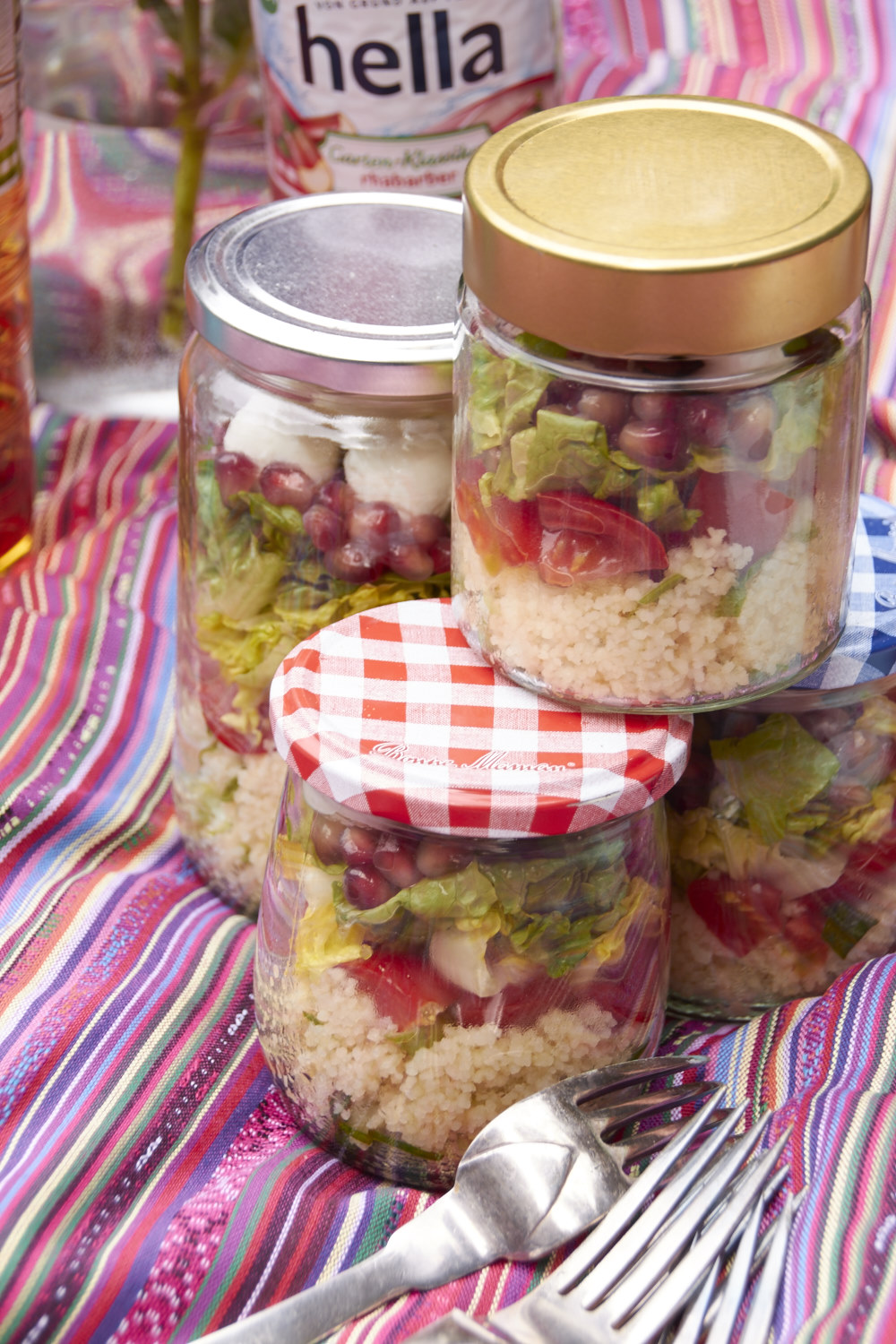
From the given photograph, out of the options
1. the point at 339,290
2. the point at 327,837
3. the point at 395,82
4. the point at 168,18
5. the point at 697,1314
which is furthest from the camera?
the point at 168,18

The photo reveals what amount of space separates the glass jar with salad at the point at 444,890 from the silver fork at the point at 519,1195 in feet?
0.09

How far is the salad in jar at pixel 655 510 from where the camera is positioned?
2.00ft

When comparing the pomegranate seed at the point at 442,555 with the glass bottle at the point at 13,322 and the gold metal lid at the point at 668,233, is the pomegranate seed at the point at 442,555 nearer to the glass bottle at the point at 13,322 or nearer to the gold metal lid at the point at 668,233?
the gold metal lid at the point at 668,233

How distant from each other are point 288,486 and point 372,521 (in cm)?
5

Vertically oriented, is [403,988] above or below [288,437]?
below

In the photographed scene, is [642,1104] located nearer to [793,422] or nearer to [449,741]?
[449,741]

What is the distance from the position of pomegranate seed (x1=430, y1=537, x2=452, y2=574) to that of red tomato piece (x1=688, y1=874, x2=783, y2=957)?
8.5 inches

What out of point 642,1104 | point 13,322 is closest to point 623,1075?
point 642,1104

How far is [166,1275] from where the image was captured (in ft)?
2.10

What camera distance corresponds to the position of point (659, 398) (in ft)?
1.97

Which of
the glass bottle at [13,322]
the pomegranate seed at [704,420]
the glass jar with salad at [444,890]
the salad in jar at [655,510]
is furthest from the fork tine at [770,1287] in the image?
the glass bottle at [13,322]

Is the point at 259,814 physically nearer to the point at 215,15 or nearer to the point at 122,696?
the point at 122,696

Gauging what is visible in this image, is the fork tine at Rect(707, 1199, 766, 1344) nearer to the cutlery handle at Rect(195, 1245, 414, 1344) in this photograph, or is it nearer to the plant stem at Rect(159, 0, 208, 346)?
the cutlery handle at Rect(195, 1245, 414, 1344)

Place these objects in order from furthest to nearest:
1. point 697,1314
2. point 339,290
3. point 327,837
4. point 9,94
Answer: point 9,94, point 339,290, point 327,837, point 697,1314
